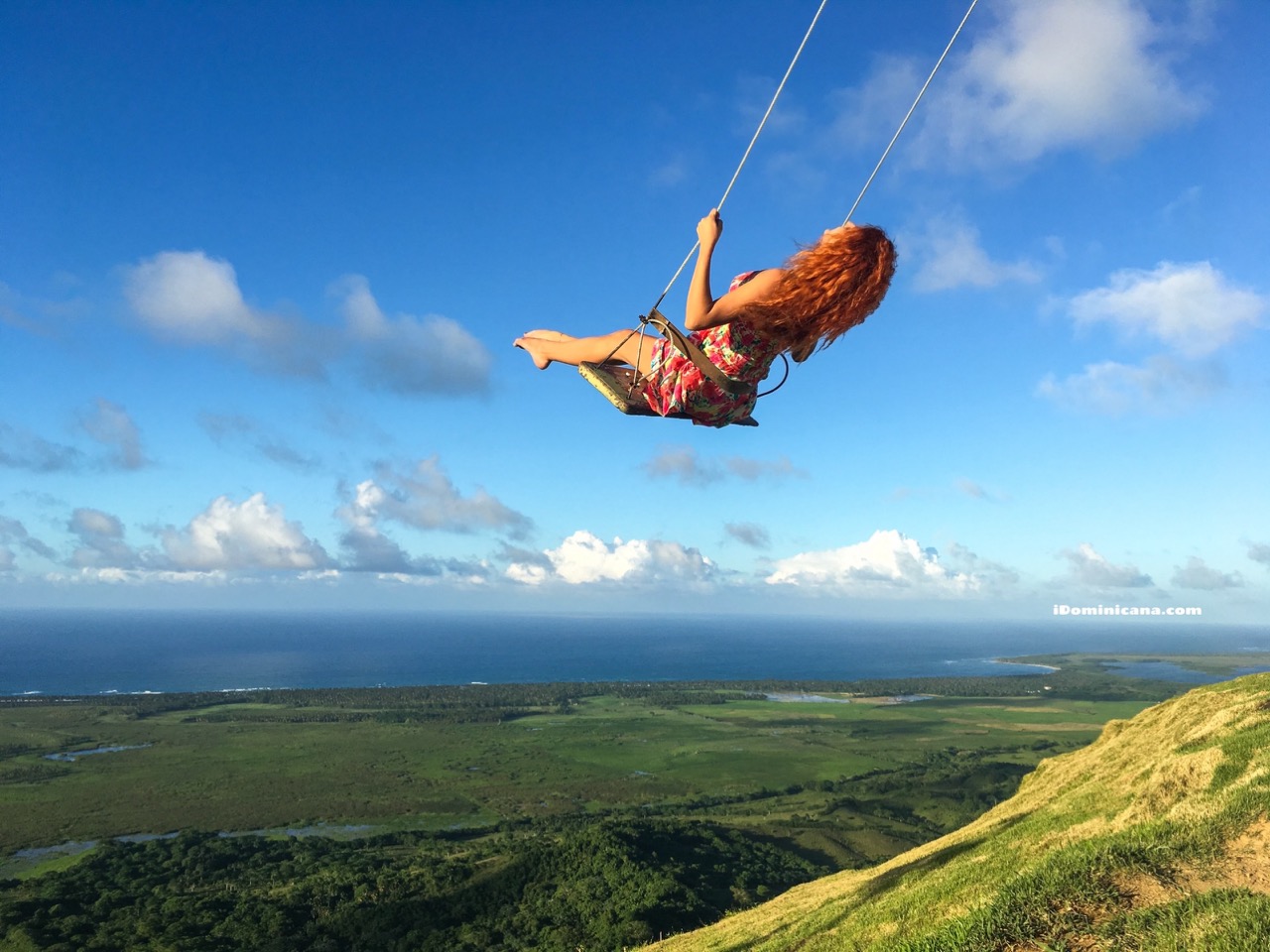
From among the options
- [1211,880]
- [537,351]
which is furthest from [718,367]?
[1211,880]

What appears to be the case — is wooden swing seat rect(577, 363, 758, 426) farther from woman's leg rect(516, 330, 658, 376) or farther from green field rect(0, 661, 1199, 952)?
green field rect(0, 661, 1199, 952)

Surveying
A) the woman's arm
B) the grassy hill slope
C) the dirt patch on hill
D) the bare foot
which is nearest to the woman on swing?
the woman's arm

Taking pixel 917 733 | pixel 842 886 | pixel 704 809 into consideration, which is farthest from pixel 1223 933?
pixel 917 733

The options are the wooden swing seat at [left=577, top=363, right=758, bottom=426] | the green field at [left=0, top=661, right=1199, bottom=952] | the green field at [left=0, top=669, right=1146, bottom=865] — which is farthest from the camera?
the green field at [left=0, top=669, right=1146, bottom=865]

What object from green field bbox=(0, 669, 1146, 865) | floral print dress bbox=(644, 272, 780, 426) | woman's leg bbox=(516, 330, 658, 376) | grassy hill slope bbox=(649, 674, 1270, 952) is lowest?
green field bbox=(0, 669, 1146, 865)

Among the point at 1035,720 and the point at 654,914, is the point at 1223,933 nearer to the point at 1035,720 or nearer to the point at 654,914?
the point at 654,914

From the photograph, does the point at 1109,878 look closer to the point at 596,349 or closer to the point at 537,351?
the point at 596,349

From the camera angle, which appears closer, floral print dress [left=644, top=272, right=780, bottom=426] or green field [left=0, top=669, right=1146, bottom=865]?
floral print dress [left=644, top=272, right=780, bottom=426]
